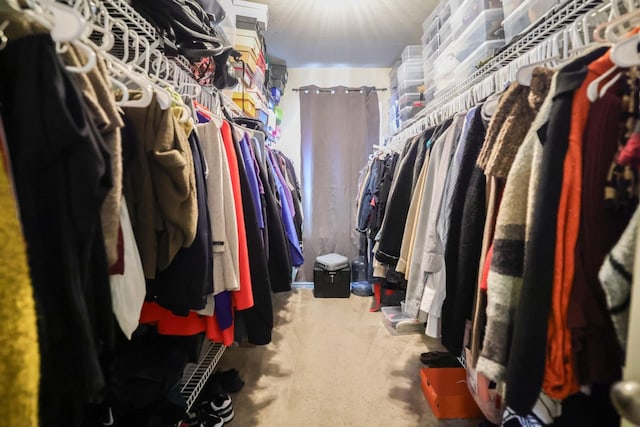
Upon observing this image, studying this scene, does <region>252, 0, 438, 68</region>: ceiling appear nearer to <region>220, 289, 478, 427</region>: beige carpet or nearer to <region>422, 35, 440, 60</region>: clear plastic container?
<region>422, 35, 440, 60</region>: clear plastic container

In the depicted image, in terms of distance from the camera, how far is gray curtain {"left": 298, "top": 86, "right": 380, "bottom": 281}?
304cm

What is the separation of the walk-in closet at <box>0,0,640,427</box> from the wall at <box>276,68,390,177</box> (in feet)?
4.25

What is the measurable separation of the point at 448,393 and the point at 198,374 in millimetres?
1091

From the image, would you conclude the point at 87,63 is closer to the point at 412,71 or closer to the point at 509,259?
the point at 509,259

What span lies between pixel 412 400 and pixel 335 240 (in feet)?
6.02

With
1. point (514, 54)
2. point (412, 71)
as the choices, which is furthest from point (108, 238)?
point (412, 71)

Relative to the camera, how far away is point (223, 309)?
920mm

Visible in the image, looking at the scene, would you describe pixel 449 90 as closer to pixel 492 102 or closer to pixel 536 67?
pixel 492 102

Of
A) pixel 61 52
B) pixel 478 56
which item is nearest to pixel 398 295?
pixel 478 56

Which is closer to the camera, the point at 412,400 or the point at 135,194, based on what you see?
the point at 135,194

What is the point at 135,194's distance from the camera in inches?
29.0

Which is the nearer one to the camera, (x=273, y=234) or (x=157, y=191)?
(x=157, y=191)

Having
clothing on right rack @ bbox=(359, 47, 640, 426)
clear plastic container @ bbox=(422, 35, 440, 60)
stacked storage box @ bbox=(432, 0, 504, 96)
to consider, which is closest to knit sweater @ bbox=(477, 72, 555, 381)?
clothing on right rack @ bbox=(359, 47, 640, 426)

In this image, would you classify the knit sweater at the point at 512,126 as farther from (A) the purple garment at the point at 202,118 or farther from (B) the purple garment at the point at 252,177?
(A) the purple garment at the point at 202,118
